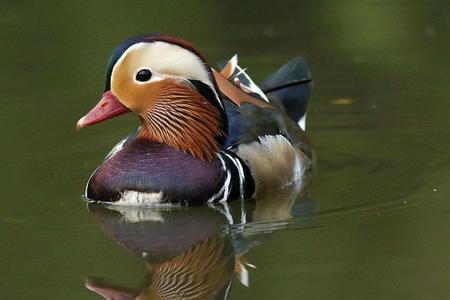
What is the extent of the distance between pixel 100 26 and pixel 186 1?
883 mm

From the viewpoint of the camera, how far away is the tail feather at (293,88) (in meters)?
9.44

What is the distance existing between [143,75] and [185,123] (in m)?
0.43

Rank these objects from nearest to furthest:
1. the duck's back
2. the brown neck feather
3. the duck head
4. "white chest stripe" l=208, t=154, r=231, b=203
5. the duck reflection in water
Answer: the duck reflection in water → the duck head → "white chest stripe" l=208, t=154, r=231, b=203 → the brown neck feather → the duck's back

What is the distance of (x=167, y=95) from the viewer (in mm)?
8219

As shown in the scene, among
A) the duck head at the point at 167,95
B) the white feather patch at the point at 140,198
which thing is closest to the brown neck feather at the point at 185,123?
the duck head at the point at 167,95

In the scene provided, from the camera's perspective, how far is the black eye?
8047 mm

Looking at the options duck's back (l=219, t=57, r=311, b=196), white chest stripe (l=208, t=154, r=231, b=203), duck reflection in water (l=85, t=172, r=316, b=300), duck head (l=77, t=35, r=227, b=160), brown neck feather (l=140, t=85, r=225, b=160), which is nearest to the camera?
duck reflection in water (l=85, t=172, r=316, b=300)

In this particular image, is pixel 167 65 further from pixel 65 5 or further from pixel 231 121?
pixel 65 5

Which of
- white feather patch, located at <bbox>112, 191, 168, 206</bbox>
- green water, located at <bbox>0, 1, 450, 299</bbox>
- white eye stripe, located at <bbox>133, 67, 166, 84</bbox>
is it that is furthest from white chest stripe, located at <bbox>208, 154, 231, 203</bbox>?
white eye stripe, located at <bbox>133, 67, 166, 84</bbox>

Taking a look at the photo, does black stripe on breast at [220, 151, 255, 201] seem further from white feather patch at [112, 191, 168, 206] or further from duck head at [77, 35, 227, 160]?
white feather patch at [112, 191, 168, 206]

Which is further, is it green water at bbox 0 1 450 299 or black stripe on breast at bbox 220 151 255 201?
black stripe on breast at bbox 220 151 255 201

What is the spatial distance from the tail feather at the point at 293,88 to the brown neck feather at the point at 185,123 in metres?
1.20

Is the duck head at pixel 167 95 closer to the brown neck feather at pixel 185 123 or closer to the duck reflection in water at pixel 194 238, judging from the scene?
the brown neck feather at pixel 185 123

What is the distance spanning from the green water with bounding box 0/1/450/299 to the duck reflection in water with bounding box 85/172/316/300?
62 millimetres
